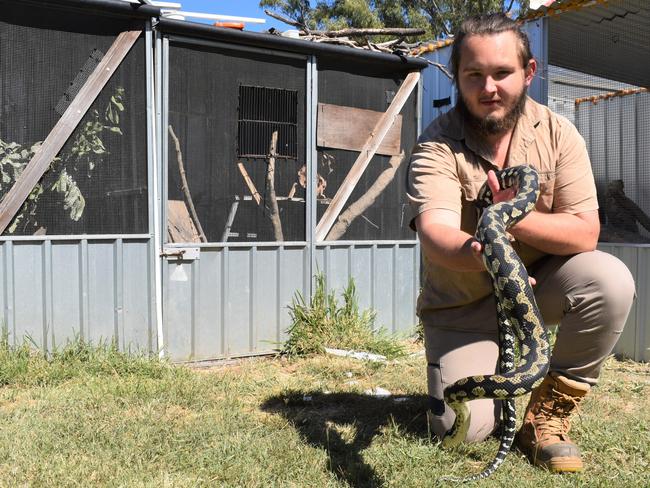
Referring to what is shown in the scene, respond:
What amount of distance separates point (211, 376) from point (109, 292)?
4.19ft

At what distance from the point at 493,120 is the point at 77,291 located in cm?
387

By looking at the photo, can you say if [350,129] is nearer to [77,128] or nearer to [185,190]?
[185,190]

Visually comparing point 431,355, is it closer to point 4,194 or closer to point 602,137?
point 4,194

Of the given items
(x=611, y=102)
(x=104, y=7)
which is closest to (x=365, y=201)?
(x=611, y=102)

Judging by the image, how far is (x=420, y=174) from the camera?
364 centimetres

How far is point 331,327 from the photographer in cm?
681

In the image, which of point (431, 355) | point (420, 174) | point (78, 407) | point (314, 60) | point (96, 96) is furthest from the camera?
point (314, 60)

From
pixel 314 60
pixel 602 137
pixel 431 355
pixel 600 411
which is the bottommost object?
pixel 600 411

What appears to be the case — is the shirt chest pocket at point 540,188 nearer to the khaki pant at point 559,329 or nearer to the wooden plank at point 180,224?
the khaki pant at point 559,329

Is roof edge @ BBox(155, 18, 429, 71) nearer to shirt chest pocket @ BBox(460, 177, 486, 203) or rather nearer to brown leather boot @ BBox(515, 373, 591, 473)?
shirt chest pocket @ BBox(460, 177, 486, 203)

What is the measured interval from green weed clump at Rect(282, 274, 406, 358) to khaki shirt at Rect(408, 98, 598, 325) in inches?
106

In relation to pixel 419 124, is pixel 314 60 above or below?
above

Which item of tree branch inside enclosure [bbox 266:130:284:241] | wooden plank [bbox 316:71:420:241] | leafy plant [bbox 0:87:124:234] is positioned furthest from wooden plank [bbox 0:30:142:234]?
wooden plank [bbox 316:71:420:241]

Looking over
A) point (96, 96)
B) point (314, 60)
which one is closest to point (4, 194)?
point (96, 96)
